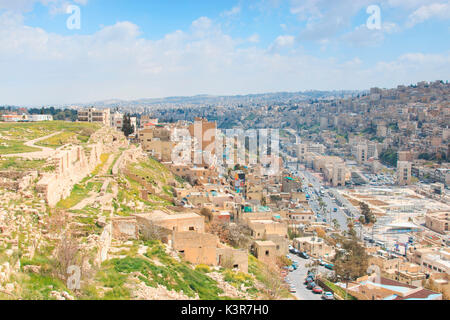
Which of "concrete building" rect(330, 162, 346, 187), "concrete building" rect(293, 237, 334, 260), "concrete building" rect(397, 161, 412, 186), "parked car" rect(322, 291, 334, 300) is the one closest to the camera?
"parked car" rect(322, 291, 334, 300)

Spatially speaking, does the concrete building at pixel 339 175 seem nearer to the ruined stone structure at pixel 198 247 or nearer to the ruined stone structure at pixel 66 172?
the ruined stone structure at pixel 66 172

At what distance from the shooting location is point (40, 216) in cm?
528

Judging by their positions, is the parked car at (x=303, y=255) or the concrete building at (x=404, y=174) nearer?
the parked car at (x=303, y=255)

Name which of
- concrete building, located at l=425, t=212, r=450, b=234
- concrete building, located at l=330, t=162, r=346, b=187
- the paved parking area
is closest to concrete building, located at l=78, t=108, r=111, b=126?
the paved parking area

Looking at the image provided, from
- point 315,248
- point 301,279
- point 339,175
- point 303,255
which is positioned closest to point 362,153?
point 339,175

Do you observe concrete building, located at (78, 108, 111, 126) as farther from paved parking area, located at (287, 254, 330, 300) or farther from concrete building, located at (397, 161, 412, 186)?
concrete building, located at (397, 161, 412, 186)

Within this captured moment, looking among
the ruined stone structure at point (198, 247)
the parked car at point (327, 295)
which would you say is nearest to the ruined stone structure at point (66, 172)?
the ruined stone structure at point (198, 247)

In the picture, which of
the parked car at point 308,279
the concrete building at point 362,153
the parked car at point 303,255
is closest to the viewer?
the parked car at point 308,279

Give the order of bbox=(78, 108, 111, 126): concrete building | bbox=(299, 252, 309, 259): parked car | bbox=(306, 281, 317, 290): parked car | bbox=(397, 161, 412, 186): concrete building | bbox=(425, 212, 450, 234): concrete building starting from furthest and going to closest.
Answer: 1. bbox=(397, 161, 412, 186): concrete building
2. bbox=(425, 212, 450, 234): concrete building
3. bbox=(78, 108, 111, 126): concrete building
4. bbox=(299, 252, 309, 259): parked car
5. bbox=(306, 281, 317, 290): parked car

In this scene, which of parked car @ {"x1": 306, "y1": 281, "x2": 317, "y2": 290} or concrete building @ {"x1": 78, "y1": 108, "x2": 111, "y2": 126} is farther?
concrete building @ {"x1": 78, "y1": 108, "x2": 111, "y2": 126}

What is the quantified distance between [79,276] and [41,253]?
0.82m

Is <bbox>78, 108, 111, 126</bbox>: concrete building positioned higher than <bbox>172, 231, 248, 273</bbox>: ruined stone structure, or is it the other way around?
<bbox>78, 108, 111, 126</bbox>: concrete building
